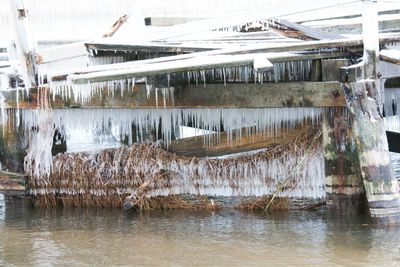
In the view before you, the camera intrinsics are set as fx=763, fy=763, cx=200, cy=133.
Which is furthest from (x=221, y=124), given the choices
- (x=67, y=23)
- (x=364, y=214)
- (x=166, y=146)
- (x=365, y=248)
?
(x=67, y=23)

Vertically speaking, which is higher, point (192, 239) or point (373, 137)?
point (373, 137)

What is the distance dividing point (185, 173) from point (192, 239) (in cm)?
133

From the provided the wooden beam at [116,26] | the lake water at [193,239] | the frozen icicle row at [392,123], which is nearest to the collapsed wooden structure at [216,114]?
the lake water at [193,239]

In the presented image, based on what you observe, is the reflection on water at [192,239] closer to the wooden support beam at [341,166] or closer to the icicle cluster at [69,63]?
the wooden support beam at [341,166]

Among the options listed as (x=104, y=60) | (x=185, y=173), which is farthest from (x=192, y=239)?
(x=104, y=60)

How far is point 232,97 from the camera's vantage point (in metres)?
8.65

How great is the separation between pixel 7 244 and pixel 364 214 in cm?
396

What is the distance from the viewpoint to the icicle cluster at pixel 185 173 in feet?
28.9

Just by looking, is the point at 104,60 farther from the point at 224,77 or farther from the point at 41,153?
the point at 224,77

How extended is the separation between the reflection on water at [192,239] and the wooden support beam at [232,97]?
135cm

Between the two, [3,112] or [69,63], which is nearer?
[3,112]

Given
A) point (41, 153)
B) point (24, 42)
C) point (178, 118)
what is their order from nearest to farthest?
1. point (178, 118)
2. point (24, 42)
3. point (41, 153)

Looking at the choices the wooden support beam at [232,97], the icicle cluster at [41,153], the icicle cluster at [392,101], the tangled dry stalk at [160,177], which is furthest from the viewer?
the icicle cluster at [392,101]

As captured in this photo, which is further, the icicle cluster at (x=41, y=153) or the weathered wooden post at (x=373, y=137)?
the icicle cluster at (x=41, y=153)
